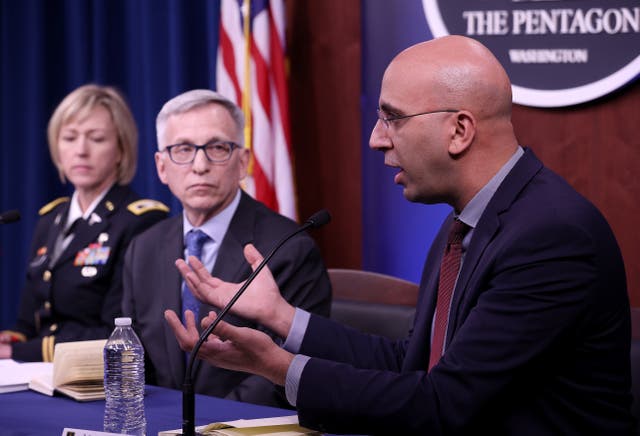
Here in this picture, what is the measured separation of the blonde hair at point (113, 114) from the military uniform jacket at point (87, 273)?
10 centimetres

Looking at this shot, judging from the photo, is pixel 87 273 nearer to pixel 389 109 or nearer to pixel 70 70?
pixel 389 109

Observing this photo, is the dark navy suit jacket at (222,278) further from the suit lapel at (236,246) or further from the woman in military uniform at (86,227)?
the woman in military uniform at (86,227)

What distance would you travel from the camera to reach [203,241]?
3.08 m

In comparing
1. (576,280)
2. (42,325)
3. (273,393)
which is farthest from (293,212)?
(576,280)

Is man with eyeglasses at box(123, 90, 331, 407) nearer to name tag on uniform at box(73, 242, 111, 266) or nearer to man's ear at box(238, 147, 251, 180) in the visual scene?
man's ear at box(238, 147, 251, 180)

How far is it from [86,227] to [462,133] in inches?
83.9

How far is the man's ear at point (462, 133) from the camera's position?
6.50 ft

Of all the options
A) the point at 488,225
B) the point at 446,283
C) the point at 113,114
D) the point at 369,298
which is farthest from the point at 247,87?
the point at 488,225

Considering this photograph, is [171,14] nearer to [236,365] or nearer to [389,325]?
[389,325]

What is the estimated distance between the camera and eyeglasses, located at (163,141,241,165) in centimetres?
308

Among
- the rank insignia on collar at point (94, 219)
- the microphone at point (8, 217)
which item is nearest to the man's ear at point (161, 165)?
the microphone at point (8, 217)

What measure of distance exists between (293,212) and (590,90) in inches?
52.6

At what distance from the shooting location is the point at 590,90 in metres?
3.48

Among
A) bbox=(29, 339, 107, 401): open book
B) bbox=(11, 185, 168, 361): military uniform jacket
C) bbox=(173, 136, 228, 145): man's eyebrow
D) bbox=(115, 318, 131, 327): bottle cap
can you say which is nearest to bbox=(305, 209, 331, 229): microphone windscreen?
bbox=(115, 318, 131, 327): bottle cap
